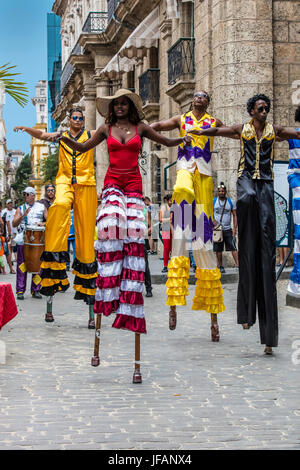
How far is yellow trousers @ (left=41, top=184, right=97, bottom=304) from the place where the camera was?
27.2 feet

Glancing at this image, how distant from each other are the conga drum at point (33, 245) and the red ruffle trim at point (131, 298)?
16.3 ft

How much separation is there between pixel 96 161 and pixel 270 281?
84.3ft

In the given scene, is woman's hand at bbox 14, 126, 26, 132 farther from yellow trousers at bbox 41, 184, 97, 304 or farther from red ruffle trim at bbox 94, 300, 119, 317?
red ruffle trim at bbox 94, 300, 119, 317

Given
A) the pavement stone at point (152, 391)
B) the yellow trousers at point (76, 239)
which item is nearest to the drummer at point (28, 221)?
the yellow trousers at point (76, 239)

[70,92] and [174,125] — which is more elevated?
[70,92]

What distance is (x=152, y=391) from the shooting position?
540 centimetres

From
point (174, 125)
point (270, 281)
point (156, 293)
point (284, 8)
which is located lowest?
point (156, 293)

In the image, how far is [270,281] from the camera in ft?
21.9

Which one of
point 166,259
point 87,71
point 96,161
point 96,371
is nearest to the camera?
point 96,371

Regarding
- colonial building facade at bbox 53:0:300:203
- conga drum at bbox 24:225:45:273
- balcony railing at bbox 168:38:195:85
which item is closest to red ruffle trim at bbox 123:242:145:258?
conga drum at bbox 24:225:45:273

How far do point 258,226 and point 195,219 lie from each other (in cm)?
92

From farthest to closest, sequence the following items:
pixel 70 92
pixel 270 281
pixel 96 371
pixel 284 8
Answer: pixel 70 92, pixel 284 8, pixel 270 281, pixel 96 371

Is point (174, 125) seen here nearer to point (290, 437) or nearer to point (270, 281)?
point (270, 281)

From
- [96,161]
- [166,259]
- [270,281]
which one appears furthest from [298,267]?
[96,161]
